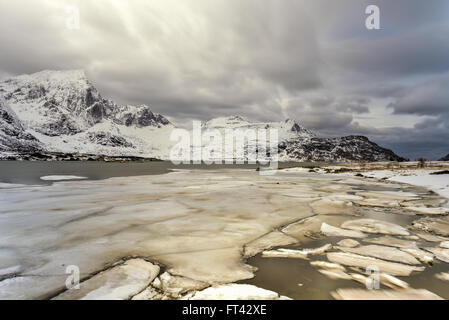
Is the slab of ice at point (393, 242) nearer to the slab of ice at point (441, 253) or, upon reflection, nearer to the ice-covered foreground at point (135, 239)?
the slab of ice at point (441, 253)

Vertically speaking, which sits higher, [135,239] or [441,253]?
[135,239]

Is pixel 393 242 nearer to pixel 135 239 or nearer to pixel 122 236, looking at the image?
pixel 135 239

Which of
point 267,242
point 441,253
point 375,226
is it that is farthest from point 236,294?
point 375,226

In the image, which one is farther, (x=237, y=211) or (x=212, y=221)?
(x=237, y=211)

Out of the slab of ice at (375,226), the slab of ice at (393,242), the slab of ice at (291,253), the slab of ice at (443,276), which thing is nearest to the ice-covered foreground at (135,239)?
the slab of ice at (291,253)

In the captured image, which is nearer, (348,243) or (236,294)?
(236,294)

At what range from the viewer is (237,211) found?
1216 cm

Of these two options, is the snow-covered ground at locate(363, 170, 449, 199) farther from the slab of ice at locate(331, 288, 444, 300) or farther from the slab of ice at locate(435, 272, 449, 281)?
the slab of ice at locate(331, 288, 444, 300)

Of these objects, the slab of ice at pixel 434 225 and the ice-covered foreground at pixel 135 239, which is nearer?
the ice-covered foreground at pixel 135 239

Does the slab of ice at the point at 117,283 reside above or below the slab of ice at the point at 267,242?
above
